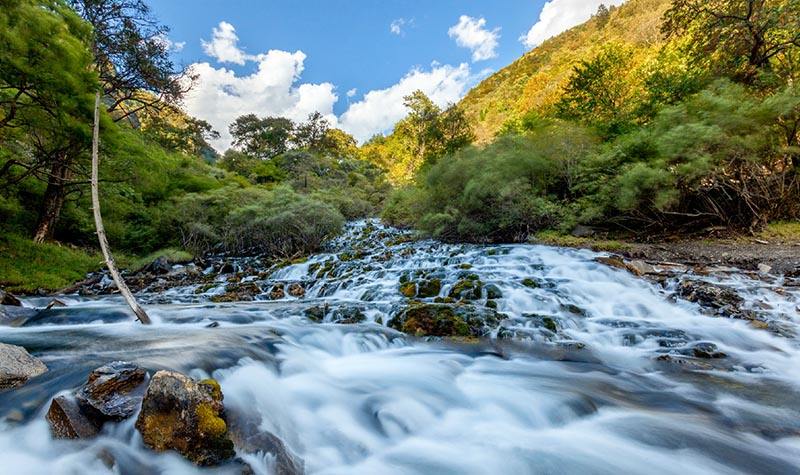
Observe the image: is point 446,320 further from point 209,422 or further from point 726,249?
point 726,249

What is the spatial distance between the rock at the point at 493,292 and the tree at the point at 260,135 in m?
39.4

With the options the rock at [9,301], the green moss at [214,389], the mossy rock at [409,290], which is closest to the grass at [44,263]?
the rock at [9,301]

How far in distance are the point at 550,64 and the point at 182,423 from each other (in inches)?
2408

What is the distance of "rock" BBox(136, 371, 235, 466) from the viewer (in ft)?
7.32

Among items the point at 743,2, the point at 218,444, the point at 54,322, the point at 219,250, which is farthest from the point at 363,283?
the point at 743,2

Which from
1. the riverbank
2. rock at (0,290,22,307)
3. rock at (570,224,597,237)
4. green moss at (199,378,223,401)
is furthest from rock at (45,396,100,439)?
rock at (570,224,597,237)

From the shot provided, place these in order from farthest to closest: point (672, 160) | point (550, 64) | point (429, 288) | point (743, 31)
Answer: point (550, 64)
point (743, 31)
point (672, 160)
point (429, 288)

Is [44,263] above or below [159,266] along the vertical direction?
above

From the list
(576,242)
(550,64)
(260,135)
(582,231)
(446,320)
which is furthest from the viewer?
(550,64)

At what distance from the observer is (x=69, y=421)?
233 centimetres

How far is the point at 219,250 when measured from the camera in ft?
50.5

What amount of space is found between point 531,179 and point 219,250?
1331 cm

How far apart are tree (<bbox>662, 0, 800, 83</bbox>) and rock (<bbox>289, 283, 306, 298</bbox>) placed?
50.2 feet

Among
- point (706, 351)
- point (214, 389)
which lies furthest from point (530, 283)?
point (214, 389)
